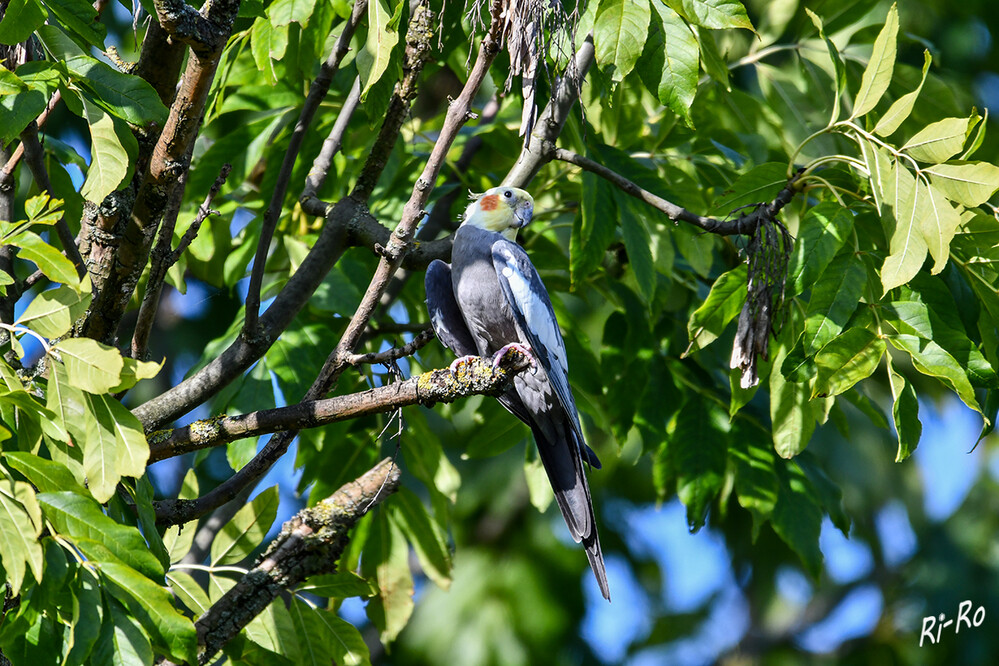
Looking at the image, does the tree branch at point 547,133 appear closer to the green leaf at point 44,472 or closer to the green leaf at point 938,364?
the green leaf at point 938,364

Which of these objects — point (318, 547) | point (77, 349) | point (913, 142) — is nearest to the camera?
point (77, 349)

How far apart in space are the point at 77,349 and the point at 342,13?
1641 mm

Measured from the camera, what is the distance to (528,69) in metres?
2.49

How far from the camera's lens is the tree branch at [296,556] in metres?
2.51

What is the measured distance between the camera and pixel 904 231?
2088mm

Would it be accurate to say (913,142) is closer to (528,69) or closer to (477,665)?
(528,69)

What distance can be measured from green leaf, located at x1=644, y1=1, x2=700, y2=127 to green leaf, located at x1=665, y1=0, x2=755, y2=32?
56 mm

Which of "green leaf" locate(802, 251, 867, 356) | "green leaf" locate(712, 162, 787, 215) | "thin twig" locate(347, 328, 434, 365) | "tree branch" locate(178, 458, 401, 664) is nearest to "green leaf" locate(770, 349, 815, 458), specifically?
"green leaf" locate(802, 251, 867, 356)

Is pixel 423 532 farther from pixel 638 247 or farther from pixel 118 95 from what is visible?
pixel 118 95

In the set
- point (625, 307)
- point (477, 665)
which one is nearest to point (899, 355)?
point (477, 665)

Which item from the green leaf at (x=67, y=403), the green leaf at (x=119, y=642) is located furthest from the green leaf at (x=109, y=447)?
the green leaf at (x=119, y=642)

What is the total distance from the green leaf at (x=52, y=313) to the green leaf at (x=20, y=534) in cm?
32

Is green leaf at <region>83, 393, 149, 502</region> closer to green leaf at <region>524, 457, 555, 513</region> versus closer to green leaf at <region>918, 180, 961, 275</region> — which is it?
green leaf at <region>918, 180, 961, 275</region>

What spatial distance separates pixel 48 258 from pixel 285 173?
1.25m
